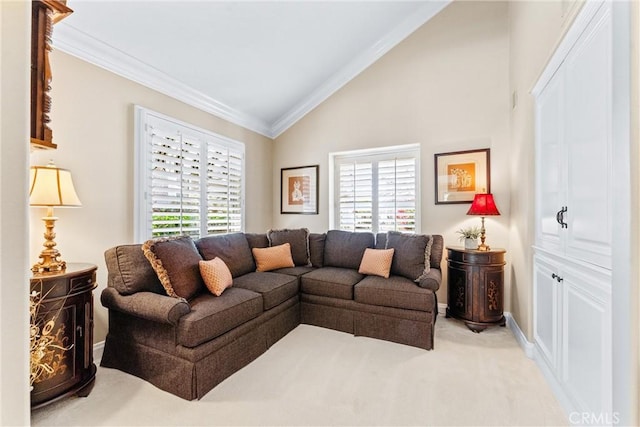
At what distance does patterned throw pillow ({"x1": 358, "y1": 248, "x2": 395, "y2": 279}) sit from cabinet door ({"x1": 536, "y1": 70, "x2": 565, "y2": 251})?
132 centimetres

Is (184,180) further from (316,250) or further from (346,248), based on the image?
(346,248)

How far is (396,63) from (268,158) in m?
2.33

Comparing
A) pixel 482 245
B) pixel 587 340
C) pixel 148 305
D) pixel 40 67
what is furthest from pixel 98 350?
pixel 482 245

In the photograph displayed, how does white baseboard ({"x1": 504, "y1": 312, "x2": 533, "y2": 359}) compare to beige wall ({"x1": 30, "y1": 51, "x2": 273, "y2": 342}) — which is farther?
white baseboard ({"x1": 504, "y1": 312, "x2": 533, "y2": 359})

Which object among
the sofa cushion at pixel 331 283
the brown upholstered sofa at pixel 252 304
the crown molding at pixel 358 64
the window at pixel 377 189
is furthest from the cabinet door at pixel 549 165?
the crown molding at pixel 358 64

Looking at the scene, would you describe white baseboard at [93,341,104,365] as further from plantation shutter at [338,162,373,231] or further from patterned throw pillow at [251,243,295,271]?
plantation shutter at [338,162,373,231]

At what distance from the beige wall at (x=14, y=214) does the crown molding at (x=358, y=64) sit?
3.85 meters

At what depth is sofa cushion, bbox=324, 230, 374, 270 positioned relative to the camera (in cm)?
345

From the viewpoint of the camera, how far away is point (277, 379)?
208 centimetres

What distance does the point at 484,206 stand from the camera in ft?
9.70

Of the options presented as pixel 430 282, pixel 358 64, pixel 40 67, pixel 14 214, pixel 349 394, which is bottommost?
pixel 349 394

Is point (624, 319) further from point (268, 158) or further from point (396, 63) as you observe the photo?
point (268, 158)

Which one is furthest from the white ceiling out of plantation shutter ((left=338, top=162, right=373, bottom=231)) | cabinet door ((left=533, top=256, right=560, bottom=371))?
cabinet door ((left=533, top=256, right=560, bottom=371))

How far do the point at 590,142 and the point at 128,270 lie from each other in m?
3.05
